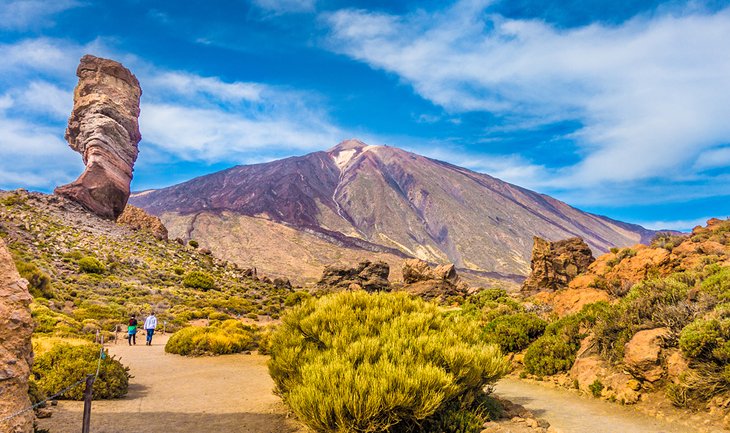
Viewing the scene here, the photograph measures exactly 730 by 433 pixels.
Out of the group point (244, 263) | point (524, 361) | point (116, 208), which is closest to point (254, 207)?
point (244, 263)

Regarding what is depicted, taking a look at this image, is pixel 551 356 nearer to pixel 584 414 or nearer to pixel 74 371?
pixel 584 414

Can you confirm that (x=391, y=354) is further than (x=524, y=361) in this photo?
No

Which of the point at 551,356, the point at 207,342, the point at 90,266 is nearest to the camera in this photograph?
the point at 551,356

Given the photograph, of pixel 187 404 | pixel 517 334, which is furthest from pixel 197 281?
pixel 517 334

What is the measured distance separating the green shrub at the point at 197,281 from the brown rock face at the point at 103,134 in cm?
1871

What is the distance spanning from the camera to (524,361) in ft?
43.1

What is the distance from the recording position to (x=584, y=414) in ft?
27.9

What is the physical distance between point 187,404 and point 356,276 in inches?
1529

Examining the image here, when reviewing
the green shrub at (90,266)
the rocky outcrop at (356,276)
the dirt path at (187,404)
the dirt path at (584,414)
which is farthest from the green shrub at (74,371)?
the rocky outcrop at (356,276)

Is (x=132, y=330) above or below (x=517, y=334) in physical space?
below

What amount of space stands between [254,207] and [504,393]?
590ft

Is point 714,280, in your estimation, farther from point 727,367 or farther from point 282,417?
point 282,417

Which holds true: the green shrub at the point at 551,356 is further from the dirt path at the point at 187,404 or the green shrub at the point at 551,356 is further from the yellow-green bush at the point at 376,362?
the dirt path at the point at 187,404

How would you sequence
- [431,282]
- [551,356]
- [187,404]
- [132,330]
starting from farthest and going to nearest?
[431,282]
[132,330]
[551,356]
[187,404]
